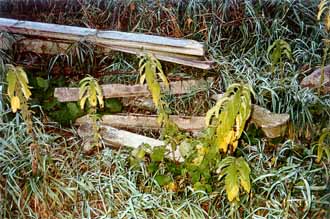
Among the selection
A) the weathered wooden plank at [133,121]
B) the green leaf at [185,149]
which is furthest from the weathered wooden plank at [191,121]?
the green leaf at [185,149]

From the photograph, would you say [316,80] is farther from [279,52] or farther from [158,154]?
[158,154]

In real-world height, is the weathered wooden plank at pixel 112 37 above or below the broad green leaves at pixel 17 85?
above

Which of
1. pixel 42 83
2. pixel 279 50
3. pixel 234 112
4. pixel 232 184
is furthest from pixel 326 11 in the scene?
pixel 42 83

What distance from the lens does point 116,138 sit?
1.45 m

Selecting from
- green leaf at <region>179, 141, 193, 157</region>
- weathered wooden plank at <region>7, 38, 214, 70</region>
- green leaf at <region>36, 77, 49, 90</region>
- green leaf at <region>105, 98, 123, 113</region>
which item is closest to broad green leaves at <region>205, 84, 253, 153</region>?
green leaf at <region>179, 141, 193, 157</region>

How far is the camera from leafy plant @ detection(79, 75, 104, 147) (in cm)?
126

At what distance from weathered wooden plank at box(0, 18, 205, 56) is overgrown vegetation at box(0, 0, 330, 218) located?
0.03 meters

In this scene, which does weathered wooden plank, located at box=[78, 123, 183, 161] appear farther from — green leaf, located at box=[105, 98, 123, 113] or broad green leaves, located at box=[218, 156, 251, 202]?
broad green leaves, located at box=[218, 156, 251, 202]

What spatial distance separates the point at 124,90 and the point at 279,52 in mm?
449

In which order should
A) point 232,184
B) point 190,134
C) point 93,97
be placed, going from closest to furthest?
point 232,184
point 93,97
point 190,134

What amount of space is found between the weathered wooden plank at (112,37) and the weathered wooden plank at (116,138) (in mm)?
238

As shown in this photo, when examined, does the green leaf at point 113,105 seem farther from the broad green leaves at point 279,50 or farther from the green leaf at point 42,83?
the broad green leaves at point 279,50

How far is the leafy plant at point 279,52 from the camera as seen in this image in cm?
146

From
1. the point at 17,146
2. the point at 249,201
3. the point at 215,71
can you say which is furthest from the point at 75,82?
the point at 249,201
